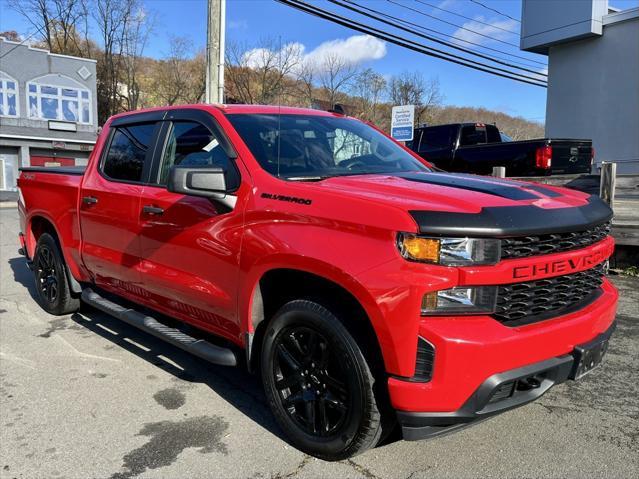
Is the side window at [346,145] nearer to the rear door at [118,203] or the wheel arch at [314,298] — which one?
the wheel arch at [314,298]

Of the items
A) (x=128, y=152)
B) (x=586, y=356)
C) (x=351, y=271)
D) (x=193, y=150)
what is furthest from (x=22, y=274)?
(x=586, y=356)

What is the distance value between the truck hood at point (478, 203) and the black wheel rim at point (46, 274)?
3704 mm

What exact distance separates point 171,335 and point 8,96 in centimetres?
3637

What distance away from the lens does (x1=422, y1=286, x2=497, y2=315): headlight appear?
237 cm

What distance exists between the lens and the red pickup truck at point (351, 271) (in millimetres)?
2385

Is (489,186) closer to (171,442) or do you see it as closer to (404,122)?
(171,442)

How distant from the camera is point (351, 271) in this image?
8.31ft

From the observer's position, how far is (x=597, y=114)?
1772cm

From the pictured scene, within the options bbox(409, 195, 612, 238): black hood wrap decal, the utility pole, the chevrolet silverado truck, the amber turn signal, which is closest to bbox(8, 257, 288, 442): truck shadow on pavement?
the amber turn signal

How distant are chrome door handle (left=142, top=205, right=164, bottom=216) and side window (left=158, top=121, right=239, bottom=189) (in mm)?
199

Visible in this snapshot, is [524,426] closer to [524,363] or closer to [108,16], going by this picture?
[524,363]

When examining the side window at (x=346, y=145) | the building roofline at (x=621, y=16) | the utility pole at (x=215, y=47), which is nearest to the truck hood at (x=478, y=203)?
the side window at (x=346, y=145)

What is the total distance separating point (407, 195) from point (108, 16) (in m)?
52.6

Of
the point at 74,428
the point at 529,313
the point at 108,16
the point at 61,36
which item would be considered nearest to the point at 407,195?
the point at 529,313
